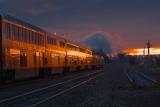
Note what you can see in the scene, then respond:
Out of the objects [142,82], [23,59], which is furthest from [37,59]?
[142,82]

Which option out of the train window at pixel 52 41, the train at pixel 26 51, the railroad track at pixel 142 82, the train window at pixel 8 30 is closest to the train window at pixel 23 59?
the train at pixel 26 51

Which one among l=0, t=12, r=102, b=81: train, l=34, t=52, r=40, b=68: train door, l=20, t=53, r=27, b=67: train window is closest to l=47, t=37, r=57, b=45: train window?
l=0, t=12, r=102, b=81: train

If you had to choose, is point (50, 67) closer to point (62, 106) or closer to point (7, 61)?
point (7, 61)

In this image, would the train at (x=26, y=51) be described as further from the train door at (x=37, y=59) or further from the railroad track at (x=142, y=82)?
the railroad track at (x=142, y=82)

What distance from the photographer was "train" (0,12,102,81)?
75.7 ft

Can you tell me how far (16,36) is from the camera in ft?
82.8

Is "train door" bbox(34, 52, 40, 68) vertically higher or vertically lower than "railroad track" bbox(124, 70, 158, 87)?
higher

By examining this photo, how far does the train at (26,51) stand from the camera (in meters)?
23.1

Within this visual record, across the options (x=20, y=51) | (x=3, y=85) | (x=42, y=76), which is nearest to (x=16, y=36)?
(x=20, y=51)

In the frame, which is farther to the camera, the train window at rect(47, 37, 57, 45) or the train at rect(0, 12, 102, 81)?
the train window at rect(47, 37, 57, 45)

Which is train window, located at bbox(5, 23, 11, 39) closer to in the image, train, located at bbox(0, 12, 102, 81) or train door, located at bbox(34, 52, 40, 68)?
train, located at bbox(0, 12, 102, 81)

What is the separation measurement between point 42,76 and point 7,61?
12353 millimetres

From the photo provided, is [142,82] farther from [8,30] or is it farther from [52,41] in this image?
[8,30]

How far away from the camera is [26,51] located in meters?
27.7
